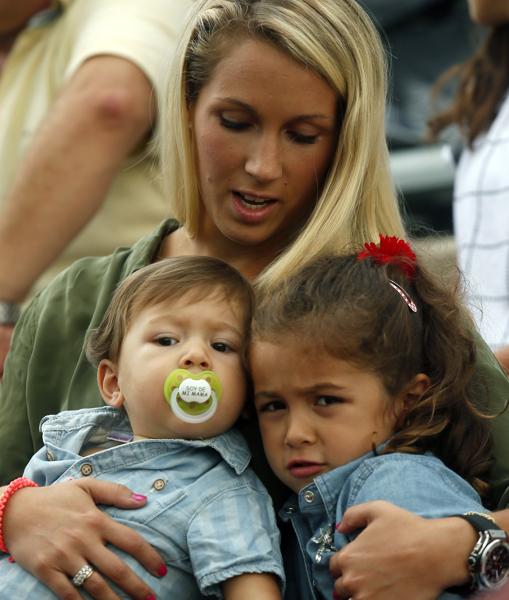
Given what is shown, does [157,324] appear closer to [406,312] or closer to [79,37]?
[406,312]

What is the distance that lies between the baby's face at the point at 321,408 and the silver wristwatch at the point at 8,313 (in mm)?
1432

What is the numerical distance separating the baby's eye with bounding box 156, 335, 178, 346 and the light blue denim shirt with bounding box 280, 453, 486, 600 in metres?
0.36

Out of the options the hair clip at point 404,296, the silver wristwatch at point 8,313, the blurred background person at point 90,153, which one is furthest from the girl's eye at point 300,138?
the silver wristwatch at point 8,313

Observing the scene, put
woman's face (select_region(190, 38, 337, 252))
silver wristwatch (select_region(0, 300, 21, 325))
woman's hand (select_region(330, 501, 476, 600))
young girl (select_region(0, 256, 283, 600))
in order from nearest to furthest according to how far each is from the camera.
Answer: woman's hand (select_region(330, 501, 476, 600)) < young girl (select_region(0, 256, 283, 600)) < woman's face (select_region(190, 38, 337, 252)) < silver wristwatch (select_region(0, 300, 21, 325))

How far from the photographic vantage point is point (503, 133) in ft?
12.5

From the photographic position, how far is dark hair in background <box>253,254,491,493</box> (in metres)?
2.44

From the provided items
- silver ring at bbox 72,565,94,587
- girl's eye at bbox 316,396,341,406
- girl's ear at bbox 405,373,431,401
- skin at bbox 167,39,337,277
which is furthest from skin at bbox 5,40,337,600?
girl's ear at bbox 405,373,431,401

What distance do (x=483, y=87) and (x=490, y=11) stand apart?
0.23m

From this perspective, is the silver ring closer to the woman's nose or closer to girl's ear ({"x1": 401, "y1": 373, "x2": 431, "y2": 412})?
girl's ear ({"x1": 401, "y1": 373, "x2": 431, "y2": 412})

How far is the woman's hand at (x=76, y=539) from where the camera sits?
7.76ft

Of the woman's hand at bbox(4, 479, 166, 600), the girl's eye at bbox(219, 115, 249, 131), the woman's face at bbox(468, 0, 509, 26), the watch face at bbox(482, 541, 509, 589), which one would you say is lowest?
the woman's hand at bbox(4, 479, 166, 600)

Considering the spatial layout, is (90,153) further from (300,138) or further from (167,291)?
(167,291)

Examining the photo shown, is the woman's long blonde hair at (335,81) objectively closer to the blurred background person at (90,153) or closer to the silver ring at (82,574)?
the silver ring at (82,574)

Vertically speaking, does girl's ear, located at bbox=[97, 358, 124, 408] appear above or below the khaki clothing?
below
